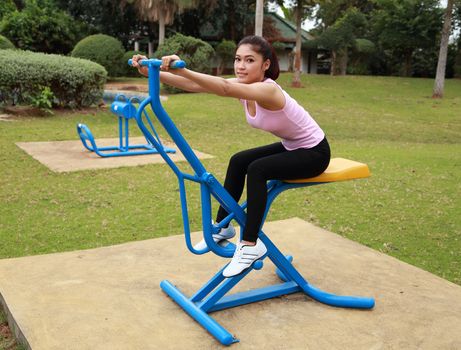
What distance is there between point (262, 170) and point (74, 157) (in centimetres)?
537

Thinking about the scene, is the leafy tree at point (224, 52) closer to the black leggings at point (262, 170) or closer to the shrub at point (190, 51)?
the shrub at point (190, 51)

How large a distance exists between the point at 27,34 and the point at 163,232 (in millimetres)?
19418

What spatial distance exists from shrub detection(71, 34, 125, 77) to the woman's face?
18.4m

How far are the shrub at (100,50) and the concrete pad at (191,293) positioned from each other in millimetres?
17692

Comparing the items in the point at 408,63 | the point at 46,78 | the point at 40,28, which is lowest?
the point at 46,78

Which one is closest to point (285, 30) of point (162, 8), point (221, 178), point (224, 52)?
point (224, 52)

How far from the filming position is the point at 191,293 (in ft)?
10.3

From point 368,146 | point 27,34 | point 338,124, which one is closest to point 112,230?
point 368,146

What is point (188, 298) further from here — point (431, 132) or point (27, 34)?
point (27, 34)

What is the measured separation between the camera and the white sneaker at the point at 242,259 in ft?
8.96

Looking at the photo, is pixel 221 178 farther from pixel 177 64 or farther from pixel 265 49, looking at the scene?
pixel 177 64

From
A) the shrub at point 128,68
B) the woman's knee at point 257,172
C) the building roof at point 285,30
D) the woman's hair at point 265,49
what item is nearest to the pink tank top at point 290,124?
the woman's hair at point 265,49

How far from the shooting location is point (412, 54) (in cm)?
2814

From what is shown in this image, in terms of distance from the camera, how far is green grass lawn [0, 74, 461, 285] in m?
4.39
